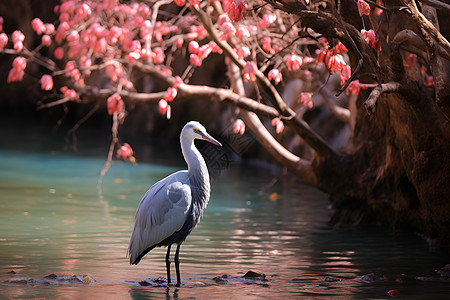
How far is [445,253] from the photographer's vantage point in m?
8.15

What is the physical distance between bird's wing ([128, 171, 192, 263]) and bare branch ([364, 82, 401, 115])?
1623mm

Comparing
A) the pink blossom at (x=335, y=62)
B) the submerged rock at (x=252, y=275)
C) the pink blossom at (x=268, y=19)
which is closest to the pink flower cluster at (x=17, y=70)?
the pink blossom at (x=268, y=19)

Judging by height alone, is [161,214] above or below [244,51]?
below

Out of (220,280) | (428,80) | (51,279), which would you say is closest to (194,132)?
(220,280)

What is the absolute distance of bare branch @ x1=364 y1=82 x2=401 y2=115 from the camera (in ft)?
19.4

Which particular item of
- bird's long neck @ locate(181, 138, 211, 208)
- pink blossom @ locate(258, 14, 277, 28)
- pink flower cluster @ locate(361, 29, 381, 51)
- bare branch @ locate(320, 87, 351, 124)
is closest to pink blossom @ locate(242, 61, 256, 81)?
pink blossom @ locate(258, 14, 277, 28)

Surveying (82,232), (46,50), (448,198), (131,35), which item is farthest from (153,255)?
(46,50)

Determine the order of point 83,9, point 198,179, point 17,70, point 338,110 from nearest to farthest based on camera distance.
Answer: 1. point 198,179
2. point 17,70
3. point 83,9
4. point 338,110

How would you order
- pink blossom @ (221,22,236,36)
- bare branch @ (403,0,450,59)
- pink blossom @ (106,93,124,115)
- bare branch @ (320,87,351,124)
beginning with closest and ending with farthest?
bare branch @ (403,0,450,59)
pink blossom @ (221,22,236,36)
pink blossom @ (106,93,124,115)
bare branch @ (320,87,351,124)

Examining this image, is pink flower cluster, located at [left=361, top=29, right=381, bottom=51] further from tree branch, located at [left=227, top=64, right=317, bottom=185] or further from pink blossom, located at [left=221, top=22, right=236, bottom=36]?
tree branch, located at [left=227, top=64, right=317, bottom=185]

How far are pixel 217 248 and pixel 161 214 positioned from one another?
6.48 ft

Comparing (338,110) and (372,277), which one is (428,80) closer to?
(338,110)

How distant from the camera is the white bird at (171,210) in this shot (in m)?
6.39

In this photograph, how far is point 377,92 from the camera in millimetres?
6215
